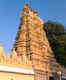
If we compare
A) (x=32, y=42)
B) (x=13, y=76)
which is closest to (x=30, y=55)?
(x=32, y=42)

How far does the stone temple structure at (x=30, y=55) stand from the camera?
15776 millimetres

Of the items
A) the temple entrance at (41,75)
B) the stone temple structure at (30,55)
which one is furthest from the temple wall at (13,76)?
the temple entrance at (41,75)

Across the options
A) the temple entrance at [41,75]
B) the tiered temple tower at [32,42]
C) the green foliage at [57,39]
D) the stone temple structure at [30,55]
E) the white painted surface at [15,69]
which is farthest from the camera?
the green foliage at [57,39]

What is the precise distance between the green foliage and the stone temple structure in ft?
17.4

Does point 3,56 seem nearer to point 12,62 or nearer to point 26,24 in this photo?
point 12,62

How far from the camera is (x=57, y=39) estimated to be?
27.6 m

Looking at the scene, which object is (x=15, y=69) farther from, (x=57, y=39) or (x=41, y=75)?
(x=57, y=39)

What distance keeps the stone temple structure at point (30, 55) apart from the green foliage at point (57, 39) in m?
5.31

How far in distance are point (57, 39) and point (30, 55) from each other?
9836 mm

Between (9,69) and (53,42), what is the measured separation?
13.6 metres

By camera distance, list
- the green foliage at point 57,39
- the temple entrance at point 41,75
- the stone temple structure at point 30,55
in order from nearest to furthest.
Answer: the stone temple structure at point 30,55, the temple entrance at point 41,75, the green foliage at point 57,39

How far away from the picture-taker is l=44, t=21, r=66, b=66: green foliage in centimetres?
2645

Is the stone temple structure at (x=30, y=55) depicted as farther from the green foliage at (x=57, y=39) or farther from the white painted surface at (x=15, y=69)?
the green foliage at (x=57, y=39)

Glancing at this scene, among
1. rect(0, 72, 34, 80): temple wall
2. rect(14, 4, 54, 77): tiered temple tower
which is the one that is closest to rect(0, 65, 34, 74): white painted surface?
rect(0, 72, 34, 80): temple wall
